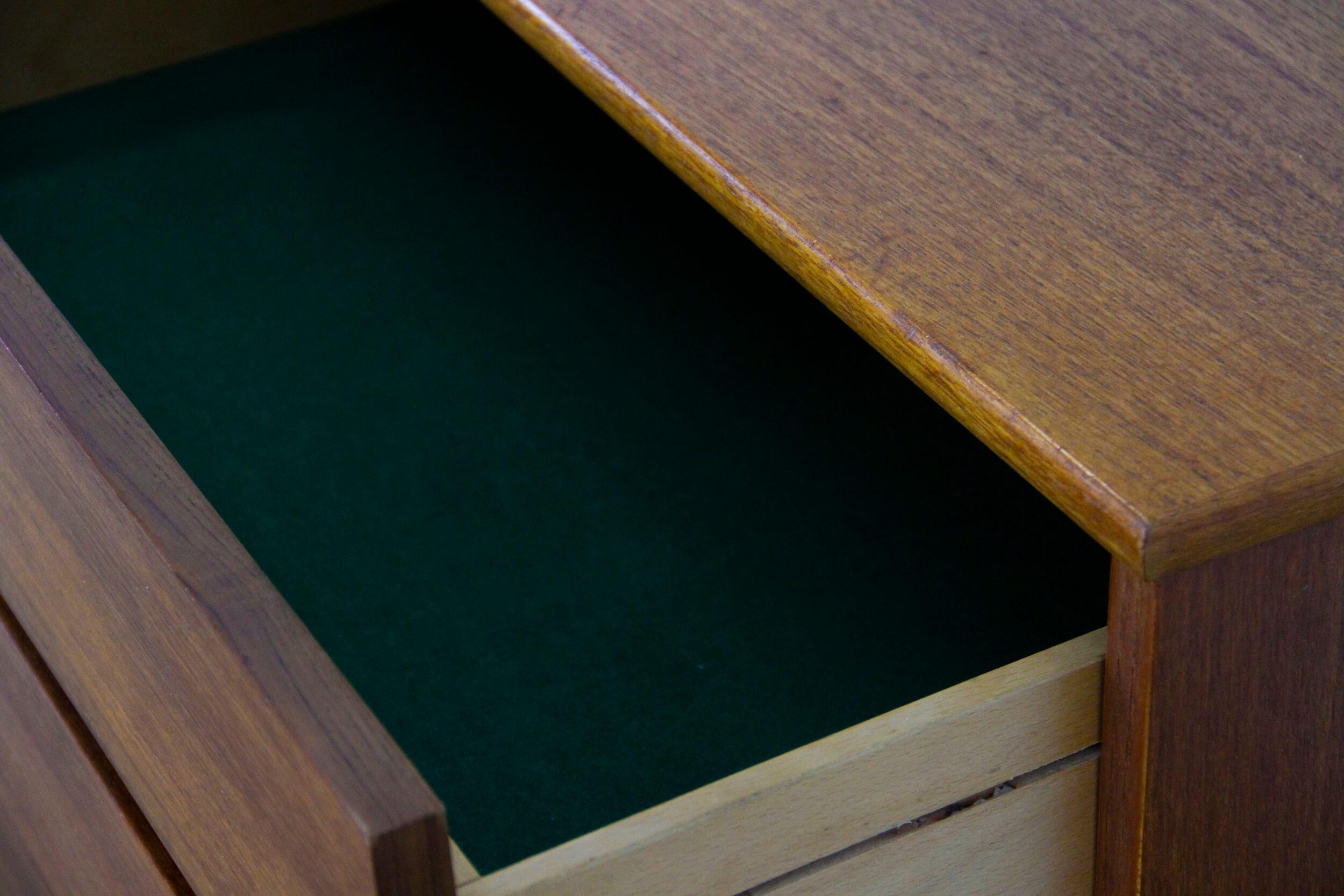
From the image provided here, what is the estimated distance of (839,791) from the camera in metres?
0.66

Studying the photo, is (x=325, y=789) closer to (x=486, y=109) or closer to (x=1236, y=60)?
(x=1236, y=60)

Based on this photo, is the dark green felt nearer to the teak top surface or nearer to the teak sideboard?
the teak sideboard

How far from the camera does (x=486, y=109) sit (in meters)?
1.51

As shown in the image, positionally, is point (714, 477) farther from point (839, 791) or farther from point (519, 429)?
point (839, 791)

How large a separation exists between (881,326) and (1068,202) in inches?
5.4

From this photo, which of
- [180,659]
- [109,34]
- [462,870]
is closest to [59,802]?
[180,659]

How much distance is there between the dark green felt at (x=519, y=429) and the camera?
929 mm

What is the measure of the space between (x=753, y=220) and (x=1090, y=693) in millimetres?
264

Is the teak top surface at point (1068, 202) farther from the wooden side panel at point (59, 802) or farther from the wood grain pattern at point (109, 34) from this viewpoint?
the wood grain pattern at point (109, 34)

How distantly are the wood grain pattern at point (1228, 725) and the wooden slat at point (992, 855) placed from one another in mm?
12

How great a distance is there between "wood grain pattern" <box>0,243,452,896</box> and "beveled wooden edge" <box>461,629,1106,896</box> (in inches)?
2.8

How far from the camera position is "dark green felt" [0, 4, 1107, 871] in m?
0.93

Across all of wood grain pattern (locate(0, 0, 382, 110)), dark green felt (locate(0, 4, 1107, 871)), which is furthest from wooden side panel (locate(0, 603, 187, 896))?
wood grain pattern (locate(0, 0, 382, 110))

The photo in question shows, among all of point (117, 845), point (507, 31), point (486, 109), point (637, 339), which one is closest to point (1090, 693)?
point (117, 845)
